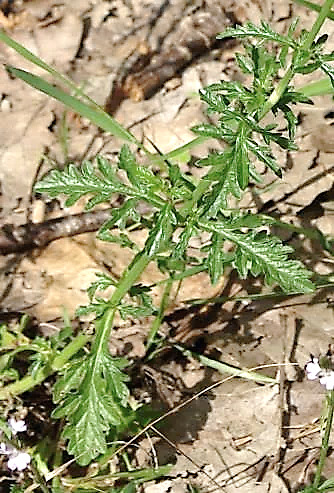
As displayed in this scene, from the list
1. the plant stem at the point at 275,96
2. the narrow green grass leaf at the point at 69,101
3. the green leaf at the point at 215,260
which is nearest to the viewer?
the plant stem at the point at 275,96

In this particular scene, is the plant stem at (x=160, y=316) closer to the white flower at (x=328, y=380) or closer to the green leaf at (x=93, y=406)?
→ the green leaf at (x=93, y=406)

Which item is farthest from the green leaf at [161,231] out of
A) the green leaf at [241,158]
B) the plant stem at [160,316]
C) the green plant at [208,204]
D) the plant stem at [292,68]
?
the plant stem at [160,316]

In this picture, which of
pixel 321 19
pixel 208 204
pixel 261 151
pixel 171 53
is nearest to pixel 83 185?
pixel 208 204

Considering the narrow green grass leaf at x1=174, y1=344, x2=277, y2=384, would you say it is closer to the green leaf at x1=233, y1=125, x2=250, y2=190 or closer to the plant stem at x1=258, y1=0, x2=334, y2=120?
the green leaf at x1=233, y1=125, x2=250, y2=190

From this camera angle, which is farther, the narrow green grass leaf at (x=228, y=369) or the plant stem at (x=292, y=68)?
the narrow green grass leaf at (x=228, y=369)

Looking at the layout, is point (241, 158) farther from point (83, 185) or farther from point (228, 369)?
point (228, 369)

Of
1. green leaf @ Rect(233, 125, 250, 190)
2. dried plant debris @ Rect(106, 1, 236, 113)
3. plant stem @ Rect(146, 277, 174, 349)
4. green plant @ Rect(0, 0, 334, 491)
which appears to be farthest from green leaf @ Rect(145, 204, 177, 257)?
dried plant debris @ Rect(106, 1, 236, 113)
